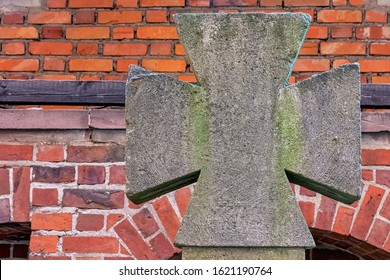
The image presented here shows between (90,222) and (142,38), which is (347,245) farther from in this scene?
(142,38)

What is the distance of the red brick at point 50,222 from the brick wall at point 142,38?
584mm

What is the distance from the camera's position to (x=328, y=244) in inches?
144

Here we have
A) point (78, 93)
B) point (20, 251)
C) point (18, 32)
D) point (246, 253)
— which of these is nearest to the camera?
point (246, 253)

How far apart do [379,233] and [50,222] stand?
51.2 inches

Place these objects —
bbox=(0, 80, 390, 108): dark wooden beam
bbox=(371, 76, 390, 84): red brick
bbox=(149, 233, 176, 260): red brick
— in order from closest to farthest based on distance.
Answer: bbox=(0, 80, 390, 108): dark wooden beam < bbox=(149, 233, 176, 260): red brick < bbox=(371, 76, 390, 84): red brick

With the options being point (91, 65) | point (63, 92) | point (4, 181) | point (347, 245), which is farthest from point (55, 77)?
point (347, 245)

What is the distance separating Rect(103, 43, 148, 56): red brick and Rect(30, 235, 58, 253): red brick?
0.79 metres

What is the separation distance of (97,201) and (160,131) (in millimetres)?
1416

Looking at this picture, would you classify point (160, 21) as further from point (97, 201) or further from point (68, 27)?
point (97, 201)

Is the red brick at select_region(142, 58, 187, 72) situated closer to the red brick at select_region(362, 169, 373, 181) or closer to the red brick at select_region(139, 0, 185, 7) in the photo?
the red brick at select_region(139, 0, 185, 7)

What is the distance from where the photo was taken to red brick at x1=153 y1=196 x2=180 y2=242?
10.6 ft

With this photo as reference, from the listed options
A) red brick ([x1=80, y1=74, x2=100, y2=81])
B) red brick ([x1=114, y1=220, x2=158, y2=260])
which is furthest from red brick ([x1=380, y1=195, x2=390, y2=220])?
red brick ([x1=80, y1=74, x2=100, y2=81])

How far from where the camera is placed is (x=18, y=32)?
11.4ft

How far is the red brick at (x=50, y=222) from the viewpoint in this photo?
3250 mm
